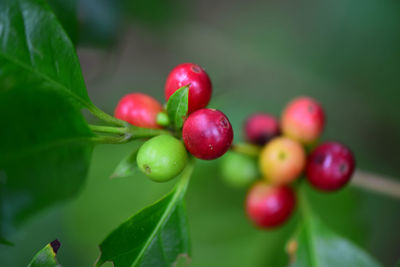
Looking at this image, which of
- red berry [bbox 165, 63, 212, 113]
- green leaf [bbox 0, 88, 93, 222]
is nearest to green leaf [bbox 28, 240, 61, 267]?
green leaf [bbox 0, 88, 93, 222]

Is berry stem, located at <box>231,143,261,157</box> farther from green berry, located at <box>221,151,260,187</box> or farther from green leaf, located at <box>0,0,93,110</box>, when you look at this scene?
green leaf, located at <box>0,0,93,110</box>

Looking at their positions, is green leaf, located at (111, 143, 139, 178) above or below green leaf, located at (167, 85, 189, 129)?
below

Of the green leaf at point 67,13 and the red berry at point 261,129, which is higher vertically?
the green leaf at point 67,13

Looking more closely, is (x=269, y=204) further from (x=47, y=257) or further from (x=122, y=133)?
(x=47, y=257)

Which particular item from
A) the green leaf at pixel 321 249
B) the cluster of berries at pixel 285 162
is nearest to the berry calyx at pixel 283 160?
the cluster of berries at pixel 285 162

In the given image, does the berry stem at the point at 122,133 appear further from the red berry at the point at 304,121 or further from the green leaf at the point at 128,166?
the red berry at the point at 304,121

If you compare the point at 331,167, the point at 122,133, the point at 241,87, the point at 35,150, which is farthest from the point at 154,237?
the point at 241,87

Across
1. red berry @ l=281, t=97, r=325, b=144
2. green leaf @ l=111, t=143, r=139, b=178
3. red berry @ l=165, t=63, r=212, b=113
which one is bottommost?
green leaf @ l=111, t=143, r=139, b=178
